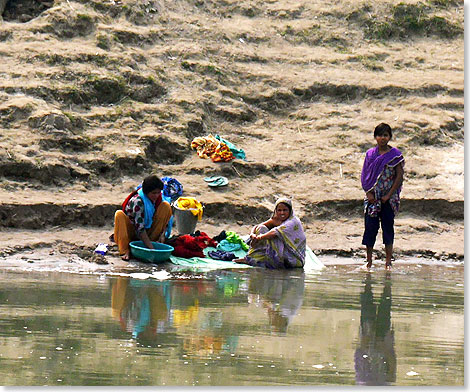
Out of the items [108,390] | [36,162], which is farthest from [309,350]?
[36,162]

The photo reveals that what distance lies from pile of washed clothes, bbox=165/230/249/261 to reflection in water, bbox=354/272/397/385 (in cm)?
254

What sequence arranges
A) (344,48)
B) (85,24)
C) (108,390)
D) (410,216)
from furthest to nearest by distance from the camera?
(344,48), (85,24), (410,216), (108,390)

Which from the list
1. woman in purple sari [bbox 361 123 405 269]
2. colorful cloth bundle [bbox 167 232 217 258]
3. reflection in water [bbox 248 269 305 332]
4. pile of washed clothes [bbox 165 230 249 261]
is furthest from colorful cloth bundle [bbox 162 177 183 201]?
woman in purple sari [bbox 361 123 405 269]

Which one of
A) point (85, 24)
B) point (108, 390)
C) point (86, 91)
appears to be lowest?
point (108, 390)

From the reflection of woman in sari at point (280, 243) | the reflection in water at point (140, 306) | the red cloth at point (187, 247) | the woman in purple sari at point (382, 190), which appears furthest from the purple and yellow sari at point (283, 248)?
the reflection in water at point (140, 306)

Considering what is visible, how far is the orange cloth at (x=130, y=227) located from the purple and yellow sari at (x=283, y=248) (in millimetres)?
1021

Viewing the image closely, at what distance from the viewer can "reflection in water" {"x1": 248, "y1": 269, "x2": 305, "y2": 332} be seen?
6.52m

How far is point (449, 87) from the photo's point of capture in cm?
1474

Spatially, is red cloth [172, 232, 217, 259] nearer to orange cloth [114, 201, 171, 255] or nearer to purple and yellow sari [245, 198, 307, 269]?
orange cloth [114, 201, 171, 255]

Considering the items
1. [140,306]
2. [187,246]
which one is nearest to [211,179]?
[187,246]

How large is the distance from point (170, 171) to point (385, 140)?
352 cm

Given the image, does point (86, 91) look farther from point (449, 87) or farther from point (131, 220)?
point (449, 87)

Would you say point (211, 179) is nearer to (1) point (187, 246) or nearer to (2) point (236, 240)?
(2) point (236, 240)

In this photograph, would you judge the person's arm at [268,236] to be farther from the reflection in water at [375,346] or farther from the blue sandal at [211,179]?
the blue sandal at [211,179]
